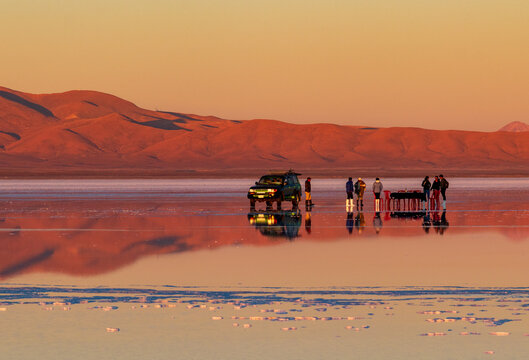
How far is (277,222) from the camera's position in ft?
105

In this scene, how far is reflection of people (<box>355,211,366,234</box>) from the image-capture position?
28.1 m

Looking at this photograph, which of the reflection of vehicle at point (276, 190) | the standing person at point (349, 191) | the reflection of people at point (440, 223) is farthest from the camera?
the standing person at point (349, 191)

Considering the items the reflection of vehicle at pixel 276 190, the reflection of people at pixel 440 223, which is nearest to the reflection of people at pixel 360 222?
the reflection of people at pixel 440 223

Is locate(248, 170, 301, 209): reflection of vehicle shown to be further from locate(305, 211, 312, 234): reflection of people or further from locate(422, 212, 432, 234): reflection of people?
locate(422, 212, 432, 234): reflection of people

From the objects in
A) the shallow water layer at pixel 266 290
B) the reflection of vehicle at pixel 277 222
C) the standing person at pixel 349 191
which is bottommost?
the shallow water layer at pixel 266 290

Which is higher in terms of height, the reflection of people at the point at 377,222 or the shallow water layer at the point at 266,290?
the reflection of people at the point at 377,222

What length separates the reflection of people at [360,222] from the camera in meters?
28.1

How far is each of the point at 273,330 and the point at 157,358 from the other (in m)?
1.87

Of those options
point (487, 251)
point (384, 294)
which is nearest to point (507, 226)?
point (487, 251)

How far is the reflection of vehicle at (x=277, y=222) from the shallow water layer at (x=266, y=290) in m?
0.29

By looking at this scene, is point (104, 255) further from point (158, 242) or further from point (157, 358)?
point (157, 358)

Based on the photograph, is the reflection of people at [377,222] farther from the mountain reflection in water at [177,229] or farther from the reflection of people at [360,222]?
the reflection of people at [360,222]

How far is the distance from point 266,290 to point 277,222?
57.5 ft

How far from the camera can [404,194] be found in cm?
4141
